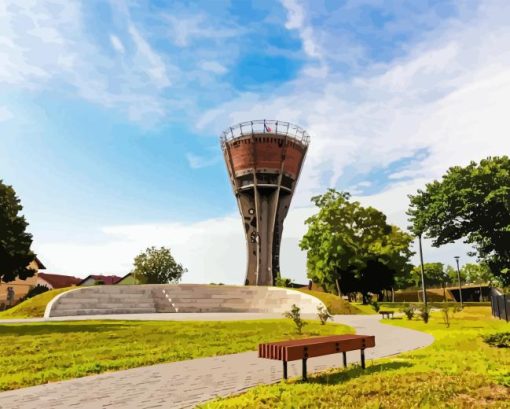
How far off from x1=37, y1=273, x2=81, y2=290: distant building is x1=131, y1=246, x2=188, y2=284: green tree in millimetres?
18817

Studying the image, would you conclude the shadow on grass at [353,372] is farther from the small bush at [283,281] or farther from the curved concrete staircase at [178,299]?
the small bush at [283,281]

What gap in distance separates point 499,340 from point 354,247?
123 feet

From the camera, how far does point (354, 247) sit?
166ft

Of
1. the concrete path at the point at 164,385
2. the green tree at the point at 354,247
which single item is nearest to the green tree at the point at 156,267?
the green tree at the point at 354,247

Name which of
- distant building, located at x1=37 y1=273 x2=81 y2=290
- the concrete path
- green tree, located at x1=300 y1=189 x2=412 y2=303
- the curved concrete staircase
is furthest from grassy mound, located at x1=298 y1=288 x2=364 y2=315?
distant building, located at x1=37 y1=273 x2=81 y2=290

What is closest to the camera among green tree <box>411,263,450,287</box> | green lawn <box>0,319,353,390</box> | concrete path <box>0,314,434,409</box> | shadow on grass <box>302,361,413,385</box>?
concrete path <box>0,314,434,409</box>

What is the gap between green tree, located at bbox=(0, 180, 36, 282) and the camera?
1115 inches

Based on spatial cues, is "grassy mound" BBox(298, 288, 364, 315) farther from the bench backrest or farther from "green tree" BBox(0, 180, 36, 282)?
the bench backrest

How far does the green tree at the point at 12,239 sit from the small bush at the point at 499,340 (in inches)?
1070

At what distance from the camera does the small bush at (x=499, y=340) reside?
13.1 metres

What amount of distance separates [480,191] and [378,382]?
85.3 feet

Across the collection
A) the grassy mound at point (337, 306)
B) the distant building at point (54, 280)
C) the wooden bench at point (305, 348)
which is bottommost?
the grassy mound at point (337, 306)

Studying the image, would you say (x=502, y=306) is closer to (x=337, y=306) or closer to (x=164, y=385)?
(x=337, y=306)

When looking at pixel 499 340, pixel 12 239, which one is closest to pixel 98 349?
pixel 499 340
